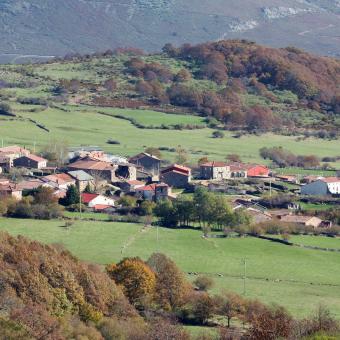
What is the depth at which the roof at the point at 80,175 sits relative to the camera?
4745cm

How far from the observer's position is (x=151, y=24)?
110 metres

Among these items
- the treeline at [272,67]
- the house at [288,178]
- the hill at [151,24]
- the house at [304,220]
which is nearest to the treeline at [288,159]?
the house at [288,178]

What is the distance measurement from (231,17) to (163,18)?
5344 mm

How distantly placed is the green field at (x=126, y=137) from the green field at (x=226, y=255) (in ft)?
57.7

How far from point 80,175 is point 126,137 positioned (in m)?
13.6

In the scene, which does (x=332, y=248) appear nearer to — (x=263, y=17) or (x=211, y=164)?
(x=211, y=164)

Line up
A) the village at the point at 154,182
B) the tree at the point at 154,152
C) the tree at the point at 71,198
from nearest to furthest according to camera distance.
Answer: the tree at the point at 71,198 → the village at the point at 154,182 → the tree at the point at 154,152

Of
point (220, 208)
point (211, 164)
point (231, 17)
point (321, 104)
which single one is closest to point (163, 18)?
point (231, 17)

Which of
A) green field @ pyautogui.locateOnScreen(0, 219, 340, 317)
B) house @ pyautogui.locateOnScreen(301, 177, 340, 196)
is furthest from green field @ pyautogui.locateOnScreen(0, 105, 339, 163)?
green field @ pyautogui.locateOnScreen(0, 219, 340, 317)

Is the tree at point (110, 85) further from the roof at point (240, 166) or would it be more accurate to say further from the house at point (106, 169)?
the house at point (106, 169)

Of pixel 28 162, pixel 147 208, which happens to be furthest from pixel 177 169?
pixel 147 208

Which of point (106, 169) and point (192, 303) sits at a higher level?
point (106, 169)

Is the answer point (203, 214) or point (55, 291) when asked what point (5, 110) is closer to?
point (203, 214)

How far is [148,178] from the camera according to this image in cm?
4984
